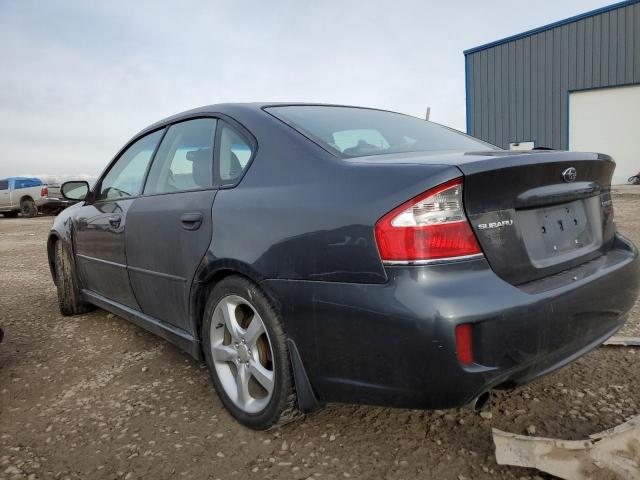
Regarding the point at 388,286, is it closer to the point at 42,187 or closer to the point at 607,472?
the point at 607,472

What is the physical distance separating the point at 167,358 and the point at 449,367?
207 centimetres

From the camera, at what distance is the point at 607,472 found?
157 centimetres

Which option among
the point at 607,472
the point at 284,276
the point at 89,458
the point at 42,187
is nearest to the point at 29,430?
the point at 89,458

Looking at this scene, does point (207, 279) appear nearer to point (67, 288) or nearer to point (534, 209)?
point (534, 209)

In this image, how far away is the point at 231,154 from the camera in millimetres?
2307

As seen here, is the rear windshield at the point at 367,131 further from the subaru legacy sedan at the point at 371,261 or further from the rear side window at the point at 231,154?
the rear side window at the point at 231,154

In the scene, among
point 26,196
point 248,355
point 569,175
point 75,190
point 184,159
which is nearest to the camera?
point 569,175

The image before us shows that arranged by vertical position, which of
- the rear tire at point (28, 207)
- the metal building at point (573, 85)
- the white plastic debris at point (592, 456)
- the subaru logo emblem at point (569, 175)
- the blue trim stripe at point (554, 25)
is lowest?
the white plastic debris at point (592, 456)

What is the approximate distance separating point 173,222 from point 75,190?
1.87m

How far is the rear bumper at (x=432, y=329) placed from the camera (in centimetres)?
150

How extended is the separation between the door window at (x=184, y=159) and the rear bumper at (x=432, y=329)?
90 cm

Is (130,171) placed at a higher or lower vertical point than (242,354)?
higher

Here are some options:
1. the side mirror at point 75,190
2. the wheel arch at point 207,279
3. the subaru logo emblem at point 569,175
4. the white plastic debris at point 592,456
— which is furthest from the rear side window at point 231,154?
the side mirror at point 75,190

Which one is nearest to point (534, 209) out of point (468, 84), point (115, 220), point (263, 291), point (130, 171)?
point (263, 291)
